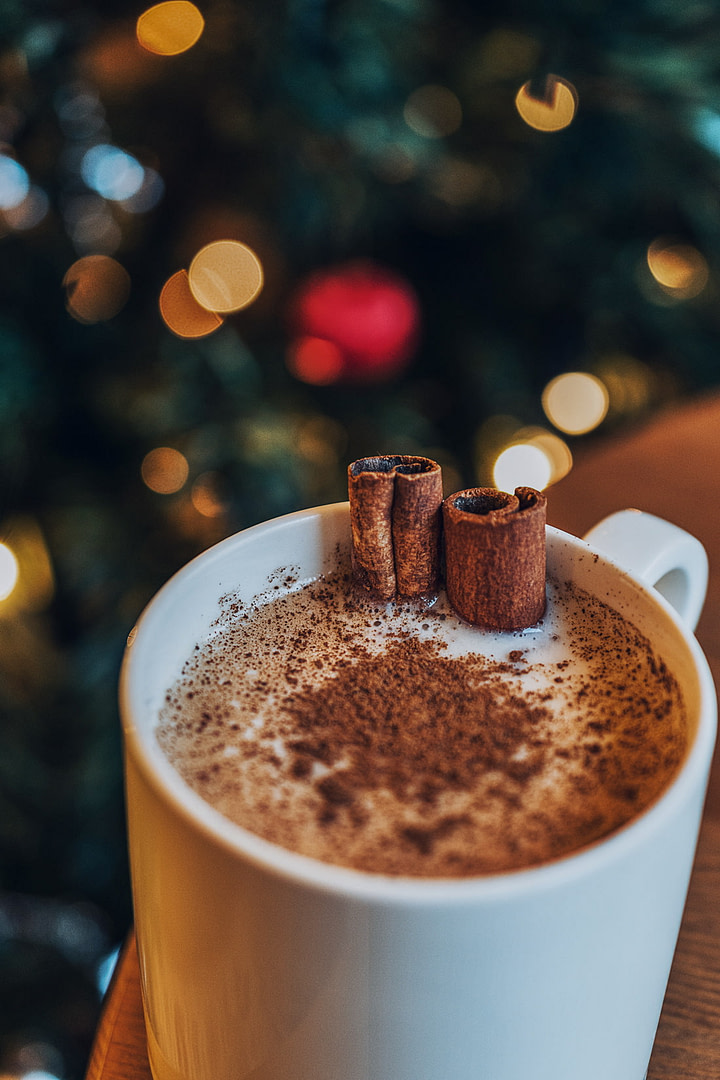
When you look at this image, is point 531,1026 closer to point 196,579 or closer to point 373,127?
point 196,579

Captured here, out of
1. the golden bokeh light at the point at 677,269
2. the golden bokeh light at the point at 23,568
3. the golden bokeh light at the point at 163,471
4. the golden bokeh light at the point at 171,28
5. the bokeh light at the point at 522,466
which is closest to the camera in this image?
the golden bokeh light at the point at 171,28

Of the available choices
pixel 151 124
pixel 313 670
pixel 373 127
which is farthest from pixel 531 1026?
pixel 151 124

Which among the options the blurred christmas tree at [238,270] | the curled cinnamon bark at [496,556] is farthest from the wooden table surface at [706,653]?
the blurred christmas tree at [238,270]

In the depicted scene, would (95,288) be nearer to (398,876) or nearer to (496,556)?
(496,556)

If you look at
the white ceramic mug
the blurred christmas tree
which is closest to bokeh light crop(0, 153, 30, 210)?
the blurred christmas tree

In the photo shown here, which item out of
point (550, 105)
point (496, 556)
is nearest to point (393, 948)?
point (496, 556)

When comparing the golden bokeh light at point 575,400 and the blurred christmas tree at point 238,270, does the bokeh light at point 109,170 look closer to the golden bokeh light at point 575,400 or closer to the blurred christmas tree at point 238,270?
the blurred christmas tree at point 238,270
